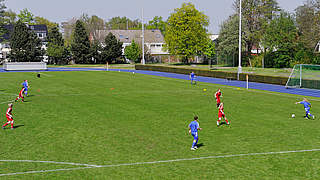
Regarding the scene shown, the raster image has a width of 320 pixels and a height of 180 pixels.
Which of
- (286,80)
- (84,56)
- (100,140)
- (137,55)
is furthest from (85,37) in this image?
(100,140)

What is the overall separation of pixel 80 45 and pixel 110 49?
8.15m

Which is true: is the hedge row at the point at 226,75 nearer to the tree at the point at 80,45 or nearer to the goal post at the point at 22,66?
the goal post at the point at 22,66

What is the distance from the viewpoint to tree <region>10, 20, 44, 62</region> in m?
91.0

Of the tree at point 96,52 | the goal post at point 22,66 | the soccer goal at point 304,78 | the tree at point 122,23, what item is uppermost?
the tree at point 122,23

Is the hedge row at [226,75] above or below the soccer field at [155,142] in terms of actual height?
above

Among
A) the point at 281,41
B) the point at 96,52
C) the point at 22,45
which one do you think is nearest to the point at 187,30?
the point at 281,41

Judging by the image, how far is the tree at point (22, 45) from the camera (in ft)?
299

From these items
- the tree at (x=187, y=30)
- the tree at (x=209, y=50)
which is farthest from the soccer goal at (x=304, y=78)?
the tree at (x=209, y=50)

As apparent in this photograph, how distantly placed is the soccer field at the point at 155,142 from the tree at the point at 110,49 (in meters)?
71.3

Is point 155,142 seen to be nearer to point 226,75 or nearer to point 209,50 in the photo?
point 226,75

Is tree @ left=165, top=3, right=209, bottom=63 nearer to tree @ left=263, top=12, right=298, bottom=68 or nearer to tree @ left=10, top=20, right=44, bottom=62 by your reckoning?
tree @ left=263, top=12, right=298, bottom=68

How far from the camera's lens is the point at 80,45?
95188 mm

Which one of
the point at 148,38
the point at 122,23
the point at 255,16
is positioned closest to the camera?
the point at 255,16

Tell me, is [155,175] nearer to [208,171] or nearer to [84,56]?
[208,171]
